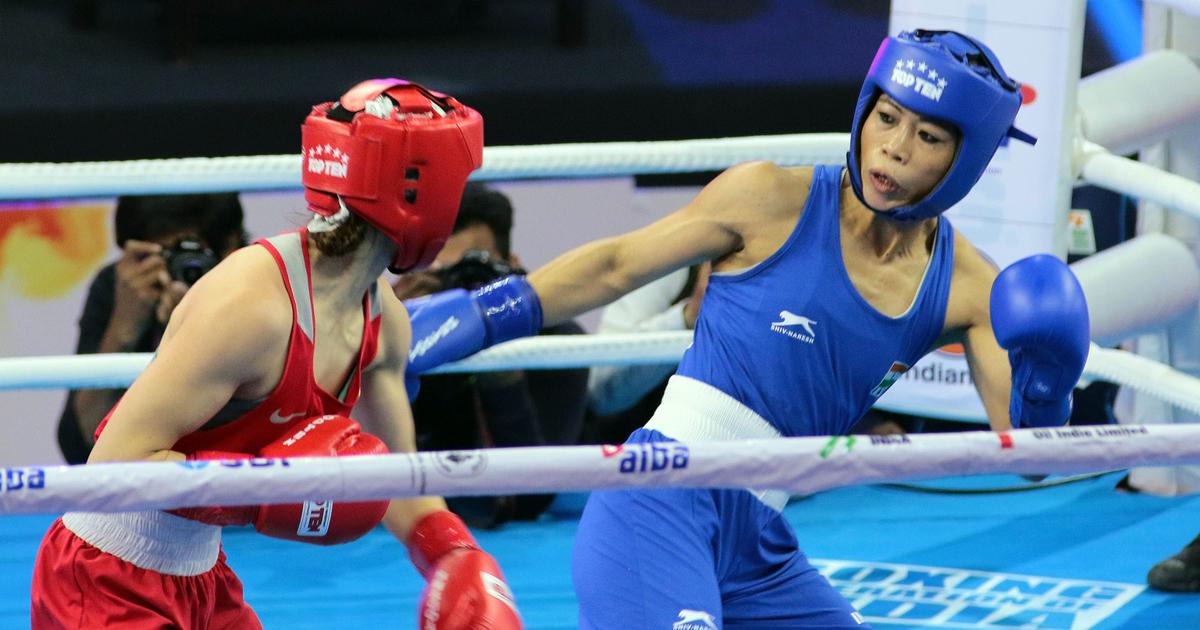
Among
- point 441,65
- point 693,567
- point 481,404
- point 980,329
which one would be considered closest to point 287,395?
point 693,567

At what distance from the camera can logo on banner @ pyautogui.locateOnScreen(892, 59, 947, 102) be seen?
2.21 m

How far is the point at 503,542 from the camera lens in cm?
354

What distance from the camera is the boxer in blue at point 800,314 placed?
219 cm

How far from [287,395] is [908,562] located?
1.83 m

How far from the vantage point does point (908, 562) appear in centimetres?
344

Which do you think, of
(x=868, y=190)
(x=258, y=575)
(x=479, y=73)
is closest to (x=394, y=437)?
(x=868, y=190)

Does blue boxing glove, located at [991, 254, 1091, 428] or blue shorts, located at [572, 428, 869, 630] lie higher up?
blue boxing glove, located at [991, 254, 1091, 428]

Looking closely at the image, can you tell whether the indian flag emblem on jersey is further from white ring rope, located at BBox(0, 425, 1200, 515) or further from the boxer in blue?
white ring rope, located at BBox(0, 425, 1200, 515)

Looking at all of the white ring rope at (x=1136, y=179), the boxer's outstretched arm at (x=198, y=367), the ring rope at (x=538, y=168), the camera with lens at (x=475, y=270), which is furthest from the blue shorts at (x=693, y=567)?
the white ring rope at (x=1136, y=179)

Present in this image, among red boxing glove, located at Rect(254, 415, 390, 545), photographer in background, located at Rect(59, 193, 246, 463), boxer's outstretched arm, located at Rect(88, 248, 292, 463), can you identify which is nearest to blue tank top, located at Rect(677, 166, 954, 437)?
red boxing glove, located at Rect(254, 415, 390, 545)

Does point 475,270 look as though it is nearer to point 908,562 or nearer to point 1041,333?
point 908,562

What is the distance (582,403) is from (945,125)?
174 centimetres

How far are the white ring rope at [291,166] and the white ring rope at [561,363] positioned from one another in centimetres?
32

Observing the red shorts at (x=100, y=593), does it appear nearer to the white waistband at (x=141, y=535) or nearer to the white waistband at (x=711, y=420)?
the white waistband at (x=141, y=535)
